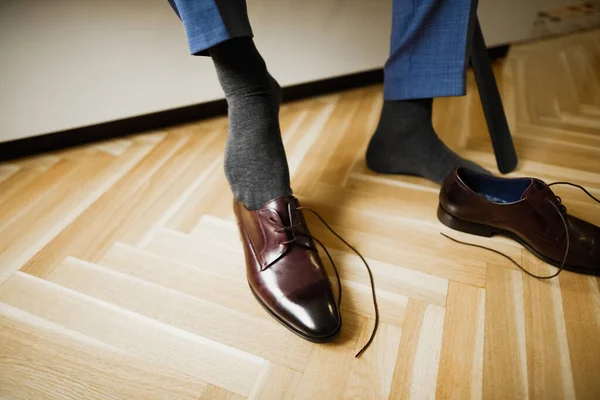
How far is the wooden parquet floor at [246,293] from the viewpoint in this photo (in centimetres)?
45

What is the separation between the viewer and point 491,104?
751 millimetres

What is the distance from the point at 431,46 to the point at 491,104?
21 centimetres

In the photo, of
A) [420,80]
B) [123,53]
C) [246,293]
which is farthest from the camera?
[123,53]

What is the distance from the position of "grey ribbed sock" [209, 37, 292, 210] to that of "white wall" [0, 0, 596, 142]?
1.75 ft

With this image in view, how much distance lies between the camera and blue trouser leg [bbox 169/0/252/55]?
444mm

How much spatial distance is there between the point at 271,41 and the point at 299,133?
0.32 m

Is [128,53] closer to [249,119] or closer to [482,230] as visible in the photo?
[249,119]

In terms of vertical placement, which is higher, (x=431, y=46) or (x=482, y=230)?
(x=431, y=46)

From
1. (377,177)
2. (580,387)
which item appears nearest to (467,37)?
(377,177)

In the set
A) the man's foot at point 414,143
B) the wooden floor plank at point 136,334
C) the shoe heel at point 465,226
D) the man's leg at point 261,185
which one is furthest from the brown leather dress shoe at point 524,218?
the wooden floor plank at point 136,334

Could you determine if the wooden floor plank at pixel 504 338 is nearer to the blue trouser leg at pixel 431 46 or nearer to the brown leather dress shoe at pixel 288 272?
the brown leather dress shoe at pixel 288 272

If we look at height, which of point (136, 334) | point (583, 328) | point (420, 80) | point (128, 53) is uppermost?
point (128, 53)

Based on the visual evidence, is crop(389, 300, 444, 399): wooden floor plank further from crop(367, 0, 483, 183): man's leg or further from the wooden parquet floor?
crop(367, 0, 483, 183): man's leg

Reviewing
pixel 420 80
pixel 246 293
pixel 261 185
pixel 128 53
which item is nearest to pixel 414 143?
pixel 420 80
